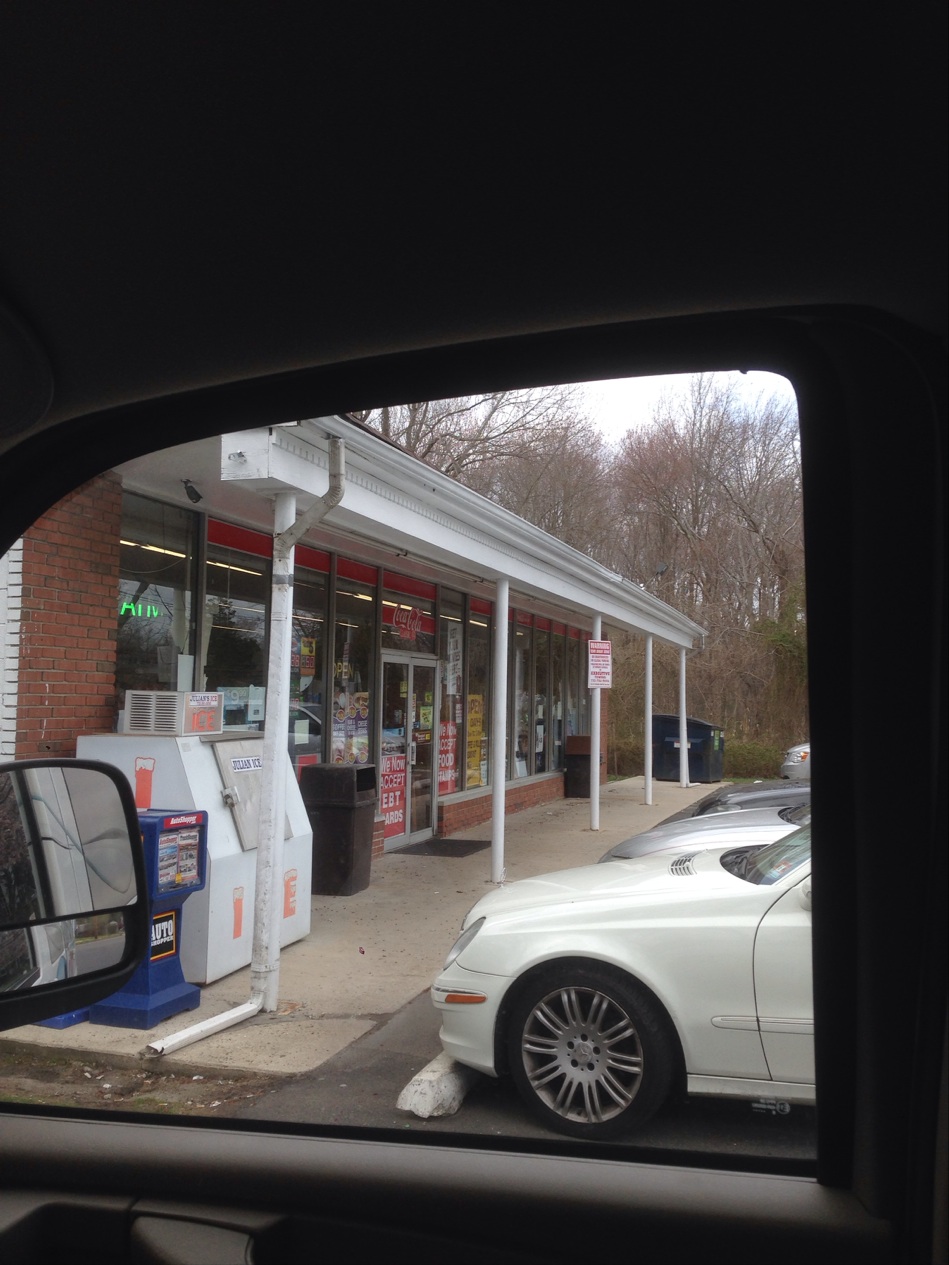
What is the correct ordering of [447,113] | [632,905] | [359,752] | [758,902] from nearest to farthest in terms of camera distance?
[447,113], [758,902], [632,905], [359,752]

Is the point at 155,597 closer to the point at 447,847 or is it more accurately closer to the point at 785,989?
the point at 447,847

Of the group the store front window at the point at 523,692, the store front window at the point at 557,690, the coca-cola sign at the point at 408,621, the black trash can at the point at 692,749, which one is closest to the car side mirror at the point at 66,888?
the black trash can at the point at 692,749

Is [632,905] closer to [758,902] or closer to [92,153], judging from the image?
[758,902]

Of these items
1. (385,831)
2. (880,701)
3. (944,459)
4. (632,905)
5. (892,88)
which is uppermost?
(892,88)

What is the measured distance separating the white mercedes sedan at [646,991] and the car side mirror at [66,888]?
4.19 feet

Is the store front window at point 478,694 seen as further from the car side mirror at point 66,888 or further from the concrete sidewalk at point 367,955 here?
the car side mirror at point 66,888

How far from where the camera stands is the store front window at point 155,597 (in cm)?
719

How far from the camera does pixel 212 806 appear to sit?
255 inches

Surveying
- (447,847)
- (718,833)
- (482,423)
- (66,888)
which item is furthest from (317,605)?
(66,888)

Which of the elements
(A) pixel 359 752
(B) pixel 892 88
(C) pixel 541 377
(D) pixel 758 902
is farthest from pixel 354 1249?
(A) pixel 359 752

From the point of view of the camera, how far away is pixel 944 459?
1.67m

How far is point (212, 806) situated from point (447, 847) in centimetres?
526

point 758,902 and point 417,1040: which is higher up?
point 758,902

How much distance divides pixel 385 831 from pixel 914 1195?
9.42m
